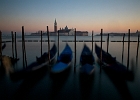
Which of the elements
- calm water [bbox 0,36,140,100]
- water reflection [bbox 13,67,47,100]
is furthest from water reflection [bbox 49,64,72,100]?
water reflection [bbox 13,67,47,100]

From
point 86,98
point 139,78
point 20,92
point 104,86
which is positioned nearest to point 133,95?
point 104,86

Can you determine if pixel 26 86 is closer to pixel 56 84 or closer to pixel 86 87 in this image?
pixel 56 84

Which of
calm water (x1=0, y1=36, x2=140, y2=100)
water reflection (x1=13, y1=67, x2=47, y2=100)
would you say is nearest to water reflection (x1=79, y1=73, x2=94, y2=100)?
calm water (x1=0, y1=36, x2=140, y2=100)

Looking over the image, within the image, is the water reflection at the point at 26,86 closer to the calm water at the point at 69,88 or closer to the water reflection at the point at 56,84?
the calm water at the point at 69,88

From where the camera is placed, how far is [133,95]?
7.58m

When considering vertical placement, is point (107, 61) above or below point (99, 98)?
above

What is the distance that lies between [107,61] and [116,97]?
4.55m

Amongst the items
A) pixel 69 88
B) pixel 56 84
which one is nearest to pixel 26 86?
pixel 56 84

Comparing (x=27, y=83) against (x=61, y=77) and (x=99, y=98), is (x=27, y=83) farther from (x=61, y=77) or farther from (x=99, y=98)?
(x=99, y=98)

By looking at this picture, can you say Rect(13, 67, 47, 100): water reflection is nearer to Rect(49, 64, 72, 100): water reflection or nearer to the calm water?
the calm water

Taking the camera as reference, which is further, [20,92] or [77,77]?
[77,77]

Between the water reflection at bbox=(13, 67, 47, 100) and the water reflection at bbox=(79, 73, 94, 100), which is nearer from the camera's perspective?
the water reflection at bbox=(13, 67, 47, 100)

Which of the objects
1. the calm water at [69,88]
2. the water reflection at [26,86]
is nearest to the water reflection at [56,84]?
the calm water at [69,88]

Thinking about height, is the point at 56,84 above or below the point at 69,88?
above
